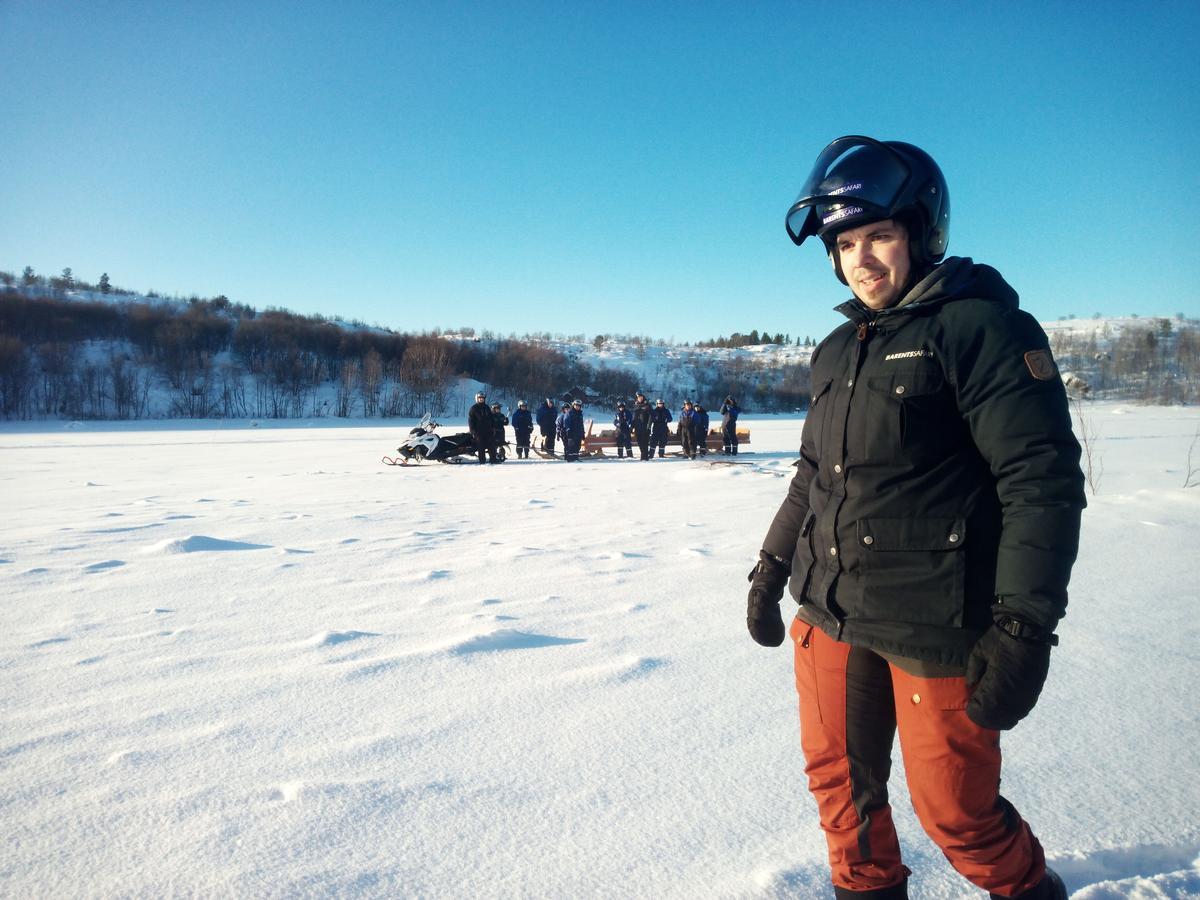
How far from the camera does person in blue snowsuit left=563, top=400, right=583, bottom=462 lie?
618 inches

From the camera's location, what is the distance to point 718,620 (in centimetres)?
346

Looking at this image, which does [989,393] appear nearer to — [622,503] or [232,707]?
[232,707]

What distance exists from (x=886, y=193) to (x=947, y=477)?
2.19ft

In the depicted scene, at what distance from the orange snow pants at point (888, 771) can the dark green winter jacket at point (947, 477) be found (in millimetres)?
87

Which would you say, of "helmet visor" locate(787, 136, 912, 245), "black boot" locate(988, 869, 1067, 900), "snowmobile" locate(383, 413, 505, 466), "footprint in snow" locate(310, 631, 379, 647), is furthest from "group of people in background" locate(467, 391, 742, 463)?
"black boot" locate(988, 869, 1067, 900)

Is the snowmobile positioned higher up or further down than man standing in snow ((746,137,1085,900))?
further down

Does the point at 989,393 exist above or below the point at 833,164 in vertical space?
below

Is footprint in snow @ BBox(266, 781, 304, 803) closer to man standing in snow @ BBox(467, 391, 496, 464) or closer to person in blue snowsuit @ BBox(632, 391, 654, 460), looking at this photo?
man standing in snow @ BBox(467, 391, 496, 464)

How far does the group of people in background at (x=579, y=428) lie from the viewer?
14.8m

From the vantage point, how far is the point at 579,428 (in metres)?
15.9

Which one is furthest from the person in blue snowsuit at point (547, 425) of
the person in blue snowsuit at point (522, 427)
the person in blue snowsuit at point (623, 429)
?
the person in blue snowsuit at point (623, 429)

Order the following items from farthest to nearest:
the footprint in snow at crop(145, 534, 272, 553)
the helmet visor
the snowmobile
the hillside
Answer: the hillside → the snowmobile → the footprint in snow at crop(145, 534, 272, 553) → the helmet visor

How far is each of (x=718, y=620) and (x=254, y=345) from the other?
241ft

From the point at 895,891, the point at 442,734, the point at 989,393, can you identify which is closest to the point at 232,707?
the point at 442,734
